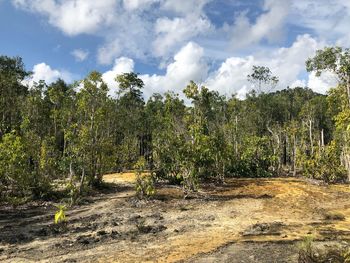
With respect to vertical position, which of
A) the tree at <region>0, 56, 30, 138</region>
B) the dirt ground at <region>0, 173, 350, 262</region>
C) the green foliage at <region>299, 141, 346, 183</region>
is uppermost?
the tree at <region>0, 56, 30, 138</region>

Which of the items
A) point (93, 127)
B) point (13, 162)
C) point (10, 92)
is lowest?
point (13, 162)

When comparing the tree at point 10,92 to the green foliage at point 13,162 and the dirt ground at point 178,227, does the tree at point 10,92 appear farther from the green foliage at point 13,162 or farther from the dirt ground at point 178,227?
the dirt ground at point 178,227

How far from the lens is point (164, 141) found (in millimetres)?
22891

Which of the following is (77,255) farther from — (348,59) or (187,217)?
(348,59)

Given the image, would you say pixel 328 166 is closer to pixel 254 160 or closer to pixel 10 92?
pixel 254 160

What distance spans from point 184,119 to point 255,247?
14.0 m

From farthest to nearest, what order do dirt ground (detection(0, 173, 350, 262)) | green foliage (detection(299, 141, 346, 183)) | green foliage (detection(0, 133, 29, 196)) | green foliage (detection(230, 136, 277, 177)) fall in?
green foliage (detection(230, 136, 277, 177))
green foliage (detection(299, 141, 346, 183))
green foliage (detection(0, 133, 29, 196))
dirt ground (detection(0, 173, 350, 262))

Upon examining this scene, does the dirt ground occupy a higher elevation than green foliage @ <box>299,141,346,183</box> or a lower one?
lower

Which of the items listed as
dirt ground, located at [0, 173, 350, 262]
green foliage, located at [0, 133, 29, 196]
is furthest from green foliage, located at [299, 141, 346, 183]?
green foliage, located at [0, 133, 29, 196]

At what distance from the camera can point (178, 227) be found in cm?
1369

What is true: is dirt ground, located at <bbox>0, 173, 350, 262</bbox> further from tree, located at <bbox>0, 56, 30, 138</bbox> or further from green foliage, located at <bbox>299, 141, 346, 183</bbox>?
tree, located at <bbox>0, 56, 30, 138</bbox>

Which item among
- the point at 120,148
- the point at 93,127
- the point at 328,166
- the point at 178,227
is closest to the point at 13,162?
the point at 93,127

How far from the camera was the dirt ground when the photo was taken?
10.6 meters

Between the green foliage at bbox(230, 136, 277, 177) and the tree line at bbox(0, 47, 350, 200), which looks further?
the green foliage at bbox(230, 136, 277, 177)
